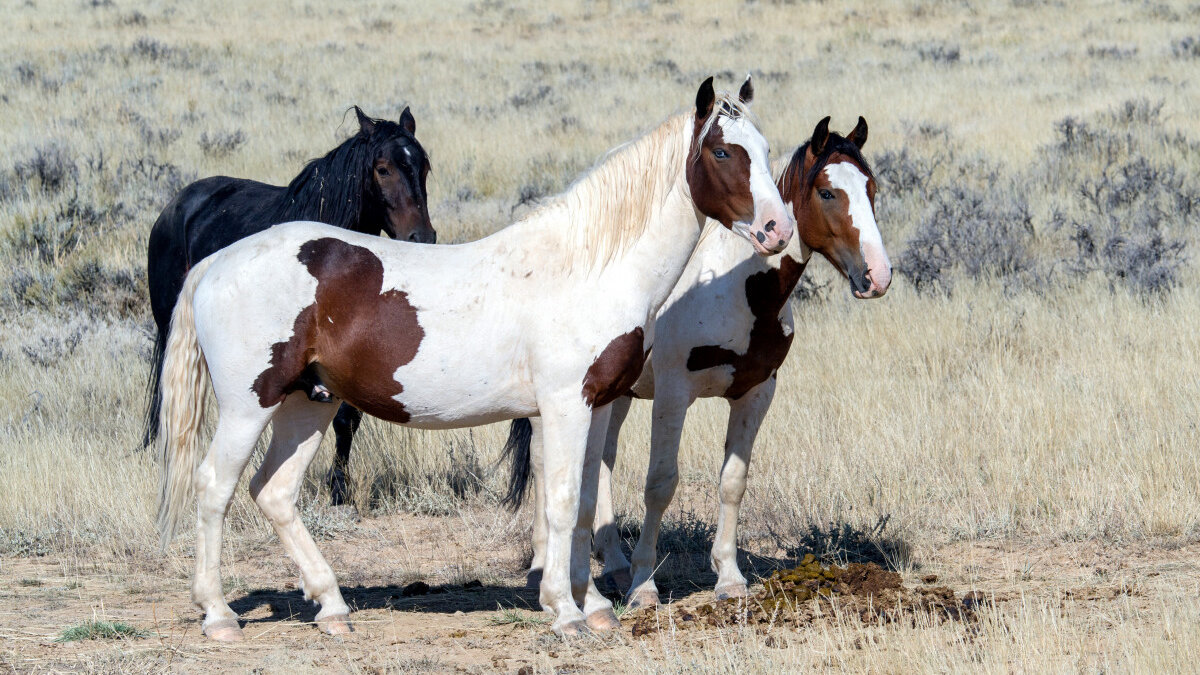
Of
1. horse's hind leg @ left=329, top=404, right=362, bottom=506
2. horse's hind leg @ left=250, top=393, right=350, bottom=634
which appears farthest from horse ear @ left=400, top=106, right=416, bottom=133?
horse's hind leg @ left=250, top=393, right=350, bottom=634

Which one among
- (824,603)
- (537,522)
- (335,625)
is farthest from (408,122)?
(824,603)

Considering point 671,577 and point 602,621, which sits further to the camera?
point 671,577

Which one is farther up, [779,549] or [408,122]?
[408,122]

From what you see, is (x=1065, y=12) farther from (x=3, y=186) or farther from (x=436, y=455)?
(x=436, y=455)

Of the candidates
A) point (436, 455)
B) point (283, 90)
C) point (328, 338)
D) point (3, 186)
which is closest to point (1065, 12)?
point (283, 90)

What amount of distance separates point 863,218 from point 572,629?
6.58 feet

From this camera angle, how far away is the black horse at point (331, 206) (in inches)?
257

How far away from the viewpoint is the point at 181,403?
4957mm

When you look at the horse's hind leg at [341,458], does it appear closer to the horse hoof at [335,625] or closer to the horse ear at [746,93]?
the horse hoof at [335,625]

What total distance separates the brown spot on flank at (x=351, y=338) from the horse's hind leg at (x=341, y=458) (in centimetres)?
259

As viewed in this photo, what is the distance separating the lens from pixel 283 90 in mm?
23922

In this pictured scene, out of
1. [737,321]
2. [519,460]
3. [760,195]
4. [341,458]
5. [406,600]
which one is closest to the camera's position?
[760,195]

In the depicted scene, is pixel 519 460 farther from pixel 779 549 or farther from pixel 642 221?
pixel 642 221

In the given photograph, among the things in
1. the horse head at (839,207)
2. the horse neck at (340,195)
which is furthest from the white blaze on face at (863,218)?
the horse neck at (340,195)
